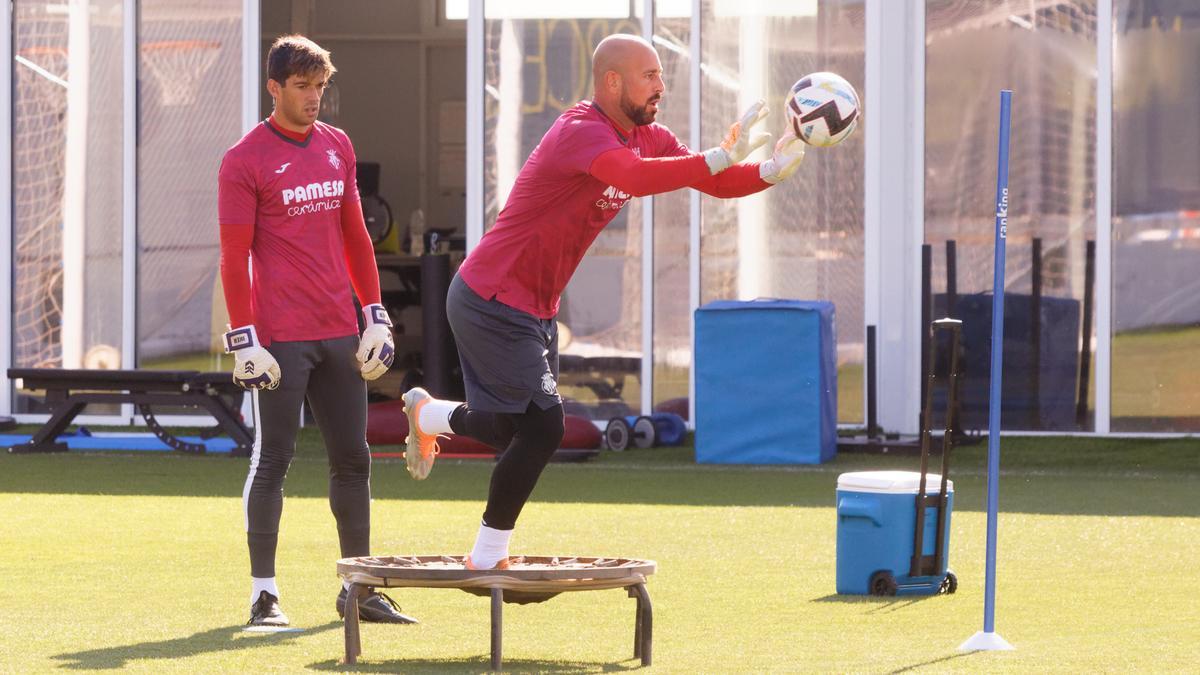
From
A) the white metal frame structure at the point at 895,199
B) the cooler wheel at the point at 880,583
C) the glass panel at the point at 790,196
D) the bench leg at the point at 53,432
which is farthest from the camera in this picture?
the glass panel at the point at 790,196

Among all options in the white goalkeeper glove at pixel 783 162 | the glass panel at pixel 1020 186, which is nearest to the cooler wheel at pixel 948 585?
the white goalkeeper glove at pixel 783 162

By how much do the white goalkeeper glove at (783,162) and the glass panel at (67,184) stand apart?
33.7ft

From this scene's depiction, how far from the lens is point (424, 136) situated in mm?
20953

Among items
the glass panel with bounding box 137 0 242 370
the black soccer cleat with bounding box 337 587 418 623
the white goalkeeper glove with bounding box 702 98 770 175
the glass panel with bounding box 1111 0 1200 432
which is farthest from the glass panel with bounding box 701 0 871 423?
the white goalkeeper glove with bounding box 702 98 770 175

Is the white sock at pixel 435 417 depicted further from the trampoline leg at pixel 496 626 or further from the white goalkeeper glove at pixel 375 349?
the trampoline leg at pixel 496 626

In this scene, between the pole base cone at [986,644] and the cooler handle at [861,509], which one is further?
the cooler handle at [861,509]

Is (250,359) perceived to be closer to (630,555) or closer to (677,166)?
(677,166)

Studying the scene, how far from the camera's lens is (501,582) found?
5.44 m

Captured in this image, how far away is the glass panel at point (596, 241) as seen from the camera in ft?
46.9

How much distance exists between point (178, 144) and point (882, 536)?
906 cm

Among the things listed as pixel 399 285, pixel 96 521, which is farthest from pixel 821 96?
pixel 399 285

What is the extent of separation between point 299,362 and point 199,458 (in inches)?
277

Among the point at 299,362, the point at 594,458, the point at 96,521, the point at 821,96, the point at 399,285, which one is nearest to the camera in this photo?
the point at 821,96

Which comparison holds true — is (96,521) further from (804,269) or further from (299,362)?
(804,269)
